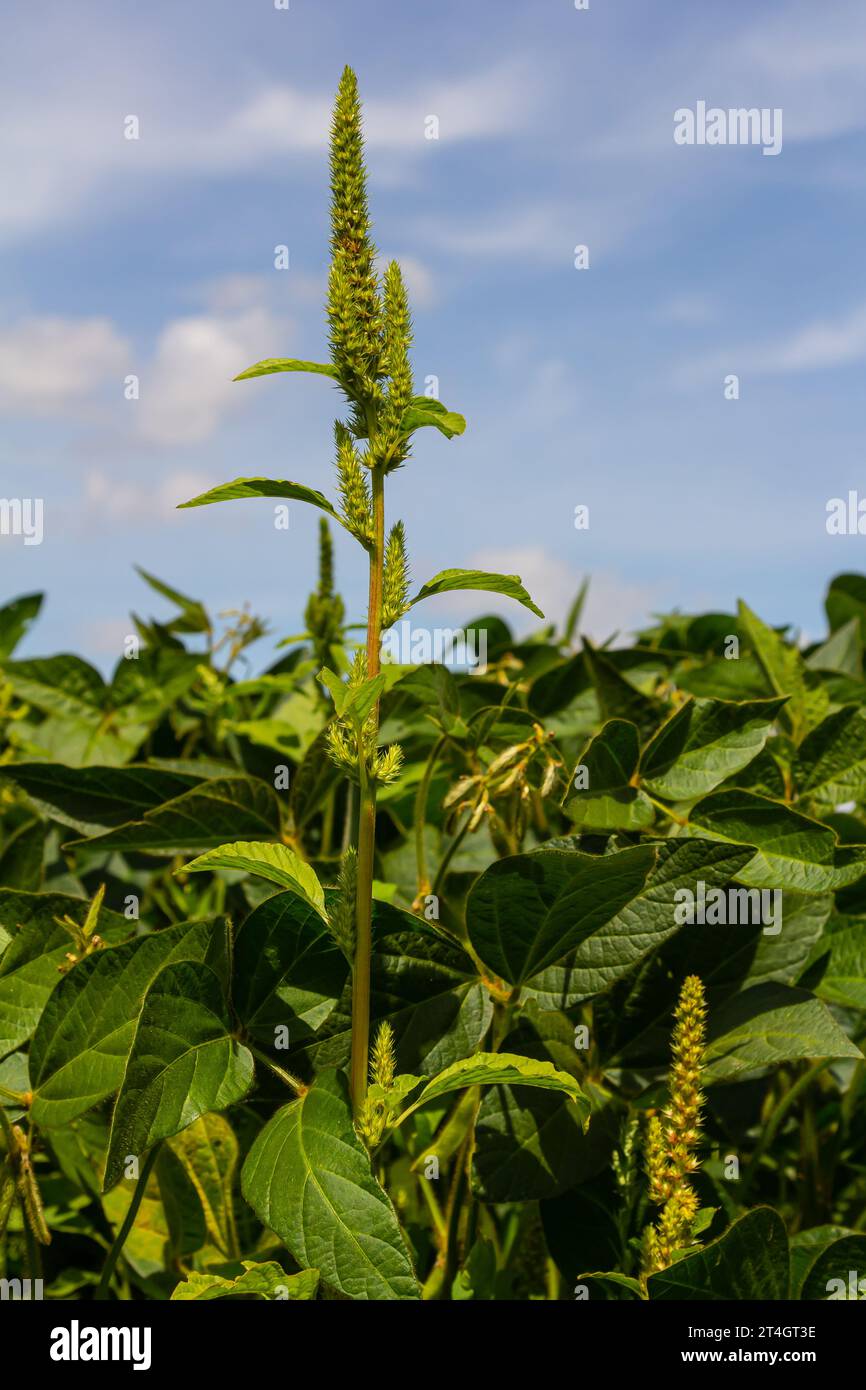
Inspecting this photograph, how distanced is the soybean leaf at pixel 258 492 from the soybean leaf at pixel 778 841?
24.8 inches

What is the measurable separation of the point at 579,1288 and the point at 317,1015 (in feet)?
1.40

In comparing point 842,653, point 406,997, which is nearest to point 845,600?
point 842,653

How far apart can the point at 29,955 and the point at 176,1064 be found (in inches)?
13.1

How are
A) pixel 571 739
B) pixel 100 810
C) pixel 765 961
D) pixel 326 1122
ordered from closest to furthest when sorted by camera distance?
pixel 326 1122 < pixel 765 961 < pixel 100 810 < pixel 571 739

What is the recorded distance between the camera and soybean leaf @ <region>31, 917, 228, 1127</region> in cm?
112

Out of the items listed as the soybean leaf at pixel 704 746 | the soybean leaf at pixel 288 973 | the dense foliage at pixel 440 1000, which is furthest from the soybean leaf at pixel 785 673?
the soybean leaf at pixel 288 973

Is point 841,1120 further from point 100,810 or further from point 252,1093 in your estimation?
point 100,810

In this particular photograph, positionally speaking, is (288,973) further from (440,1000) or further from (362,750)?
(362,750)

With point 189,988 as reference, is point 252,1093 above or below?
below

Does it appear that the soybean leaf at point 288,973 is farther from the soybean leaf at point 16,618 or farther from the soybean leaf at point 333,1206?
the soybean leaf at point 16,618

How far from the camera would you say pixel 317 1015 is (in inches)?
43.9

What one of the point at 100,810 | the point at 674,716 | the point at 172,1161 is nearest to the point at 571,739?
the point at 674,716

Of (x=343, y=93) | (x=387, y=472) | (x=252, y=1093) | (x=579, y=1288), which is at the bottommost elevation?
(x=579, y=1288)

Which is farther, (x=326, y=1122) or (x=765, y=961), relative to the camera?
(x=765, y=961)
